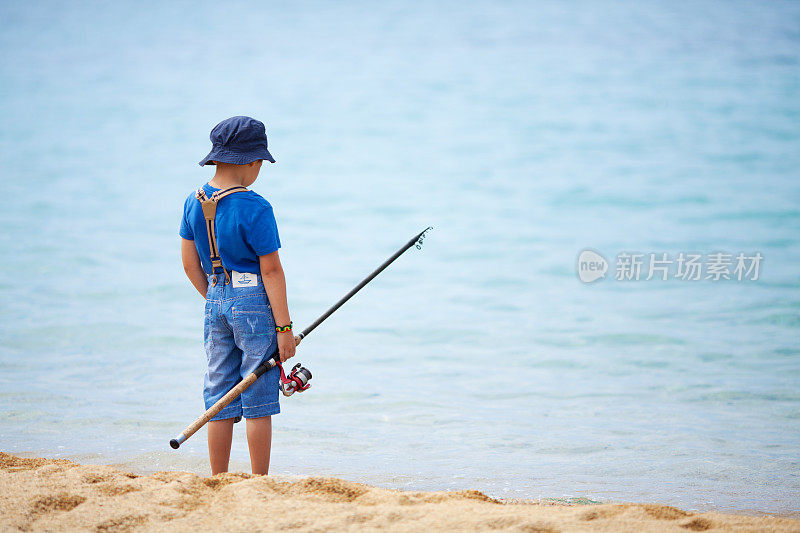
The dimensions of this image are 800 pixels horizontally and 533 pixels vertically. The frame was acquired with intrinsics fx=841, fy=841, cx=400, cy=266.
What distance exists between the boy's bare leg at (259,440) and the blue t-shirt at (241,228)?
1.76 ft

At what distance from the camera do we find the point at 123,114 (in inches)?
762

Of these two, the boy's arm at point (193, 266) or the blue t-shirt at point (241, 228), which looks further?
the boy's arm at point (193, 266)

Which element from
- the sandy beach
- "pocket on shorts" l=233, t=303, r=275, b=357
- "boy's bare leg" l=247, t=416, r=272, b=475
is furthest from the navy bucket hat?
the sandy beach

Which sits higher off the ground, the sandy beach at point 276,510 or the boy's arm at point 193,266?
the boy's arm at point 193,266

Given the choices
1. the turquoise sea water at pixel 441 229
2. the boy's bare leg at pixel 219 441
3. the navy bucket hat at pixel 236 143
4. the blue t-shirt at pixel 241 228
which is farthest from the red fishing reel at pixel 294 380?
the turquoise sea water at pixel 441 229

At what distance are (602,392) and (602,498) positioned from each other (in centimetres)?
212

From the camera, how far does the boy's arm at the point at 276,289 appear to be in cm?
288

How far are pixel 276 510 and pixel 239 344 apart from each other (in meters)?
0.68

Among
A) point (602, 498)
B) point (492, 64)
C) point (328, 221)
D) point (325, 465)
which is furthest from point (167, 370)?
point (492, 64)

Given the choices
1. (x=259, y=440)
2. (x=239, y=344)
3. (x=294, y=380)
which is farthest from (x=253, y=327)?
(x=259, y=440)

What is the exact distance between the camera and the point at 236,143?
293 centimetres

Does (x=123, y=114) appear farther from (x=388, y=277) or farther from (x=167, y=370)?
(x=167, y=370)

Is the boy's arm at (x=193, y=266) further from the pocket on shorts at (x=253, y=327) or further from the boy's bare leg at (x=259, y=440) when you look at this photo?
the boy's bare leg at (x=259, y=440)

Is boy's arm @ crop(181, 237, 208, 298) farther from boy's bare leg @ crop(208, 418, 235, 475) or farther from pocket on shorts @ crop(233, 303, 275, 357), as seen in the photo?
boy's bare leg @ crop(208, 418, 235, 475)
